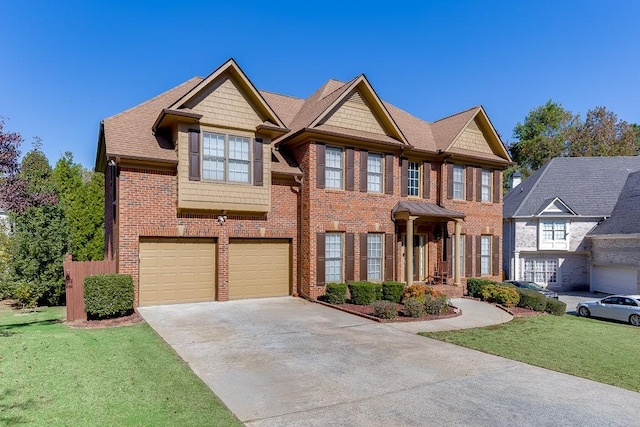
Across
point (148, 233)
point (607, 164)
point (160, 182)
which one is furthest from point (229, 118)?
point (607, 164)

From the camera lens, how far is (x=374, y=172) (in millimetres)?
17766

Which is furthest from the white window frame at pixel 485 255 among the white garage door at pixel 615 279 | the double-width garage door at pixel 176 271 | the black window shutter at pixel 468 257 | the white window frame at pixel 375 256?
the double-width garage door at pixel 176 271

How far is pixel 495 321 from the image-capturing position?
13.7 m

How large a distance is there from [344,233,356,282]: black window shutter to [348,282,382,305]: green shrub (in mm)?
1415

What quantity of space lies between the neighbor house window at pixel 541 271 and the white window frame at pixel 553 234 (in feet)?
3.70

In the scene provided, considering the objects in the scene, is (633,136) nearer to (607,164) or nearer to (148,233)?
(607,164)

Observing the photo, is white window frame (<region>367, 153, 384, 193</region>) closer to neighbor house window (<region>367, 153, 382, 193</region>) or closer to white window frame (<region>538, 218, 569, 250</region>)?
neighbor house window (<region>367, 153, 382, 193</region>)

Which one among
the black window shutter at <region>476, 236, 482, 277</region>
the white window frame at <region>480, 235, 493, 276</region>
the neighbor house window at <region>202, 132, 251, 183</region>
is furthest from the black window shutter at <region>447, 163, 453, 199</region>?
the neighbor house window at <region>202, 132, 251, 183</region>

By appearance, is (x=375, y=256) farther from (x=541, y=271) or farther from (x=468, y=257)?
(x=541, y=271)

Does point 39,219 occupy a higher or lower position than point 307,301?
higher

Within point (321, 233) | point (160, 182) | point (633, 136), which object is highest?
point (633, 136)

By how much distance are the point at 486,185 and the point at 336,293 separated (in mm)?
11310

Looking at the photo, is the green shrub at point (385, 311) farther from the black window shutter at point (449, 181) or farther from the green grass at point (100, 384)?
the black window shutter at point (449, 181)

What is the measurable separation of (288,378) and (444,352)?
3.93 m
